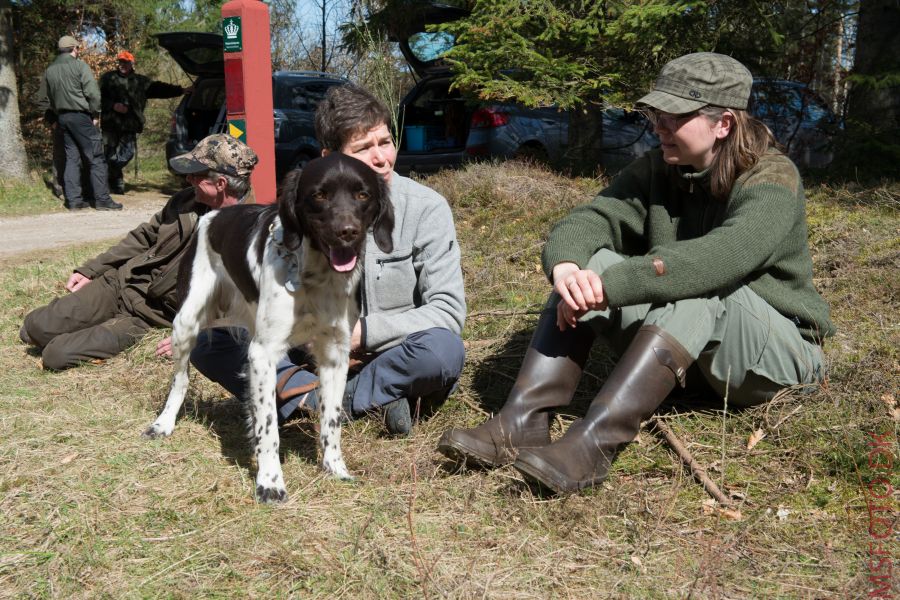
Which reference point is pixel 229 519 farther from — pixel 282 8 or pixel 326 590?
pixel 282 8

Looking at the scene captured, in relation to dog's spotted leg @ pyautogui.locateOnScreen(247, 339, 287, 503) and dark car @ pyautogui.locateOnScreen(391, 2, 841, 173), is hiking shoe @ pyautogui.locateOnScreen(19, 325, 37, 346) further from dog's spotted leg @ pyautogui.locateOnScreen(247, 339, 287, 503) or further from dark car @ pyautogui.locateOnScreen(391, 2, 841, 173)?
dark car @ pyautogui.locateOnScreen(391, 2, 841, 173)

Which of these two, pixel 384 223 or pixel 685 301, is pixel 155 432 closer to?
pixel 384 223

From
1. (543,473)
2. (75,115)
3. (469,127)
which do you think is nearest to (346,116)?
(543,473)

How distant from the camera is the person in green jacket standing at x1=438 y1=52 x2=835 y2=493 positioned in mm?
2676

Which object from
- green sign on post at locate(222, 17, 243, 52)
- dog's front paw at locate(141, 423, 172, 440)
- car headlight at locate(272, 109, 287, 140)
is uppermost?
green sign on post at locate(222, 17, 243, 52)

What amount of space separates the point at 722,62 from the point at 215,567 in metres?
2.32

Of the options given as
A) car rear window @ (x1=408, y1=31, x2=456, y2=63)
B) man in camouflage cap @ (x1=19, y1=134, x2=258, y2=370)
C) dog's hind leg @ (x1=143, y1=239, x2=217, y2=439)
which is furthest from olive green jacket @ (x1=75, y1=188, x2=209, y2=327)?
car rear window @ (x1=408, y1=31, x2=456, y2=63)

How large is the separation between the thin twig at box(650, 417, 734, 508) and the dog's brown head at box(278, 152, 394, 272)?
4.20 ft

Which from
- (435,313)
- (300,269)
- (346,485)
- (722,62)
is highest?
(722,62)

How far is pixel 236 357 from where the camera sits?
3.48 m

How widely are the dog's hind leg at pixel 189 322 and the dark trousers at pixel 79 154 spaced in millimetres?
7754

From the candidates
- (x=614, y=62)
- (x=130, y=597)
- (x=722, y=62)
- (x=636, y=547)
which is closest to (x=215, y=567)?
(x=130, y=597)

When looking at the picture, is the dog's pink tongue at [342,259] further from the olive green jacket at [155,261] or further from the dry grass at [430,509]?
the olive green jacket at [155,261]

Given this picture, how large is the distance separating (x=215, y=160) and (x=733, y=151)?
2.35 m
